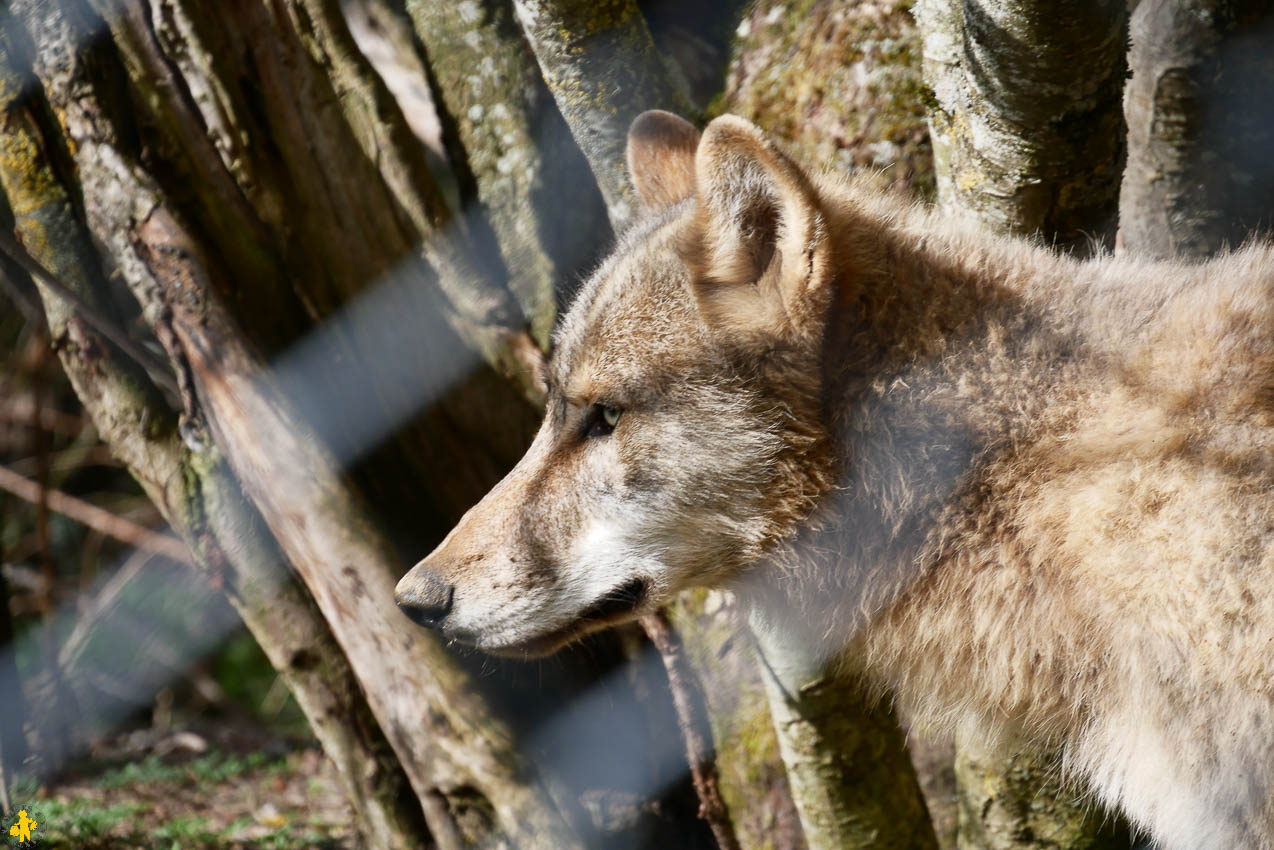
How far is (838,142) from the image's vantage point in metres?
3.07

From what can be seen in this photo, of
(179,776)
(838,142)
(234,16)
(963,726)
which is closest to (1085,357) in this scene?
(963,726)

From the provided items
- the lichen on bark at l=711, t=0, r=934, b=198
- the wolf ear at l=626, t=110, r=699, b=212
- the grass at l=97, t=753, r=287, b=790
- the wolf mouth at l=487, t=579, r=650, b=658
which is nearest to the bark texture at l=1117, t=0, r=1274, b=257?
the lichen on bark at l=711, t=0, r=934, b=198

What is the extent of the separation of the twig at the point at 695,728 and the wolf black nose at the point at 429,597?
3.59 feet

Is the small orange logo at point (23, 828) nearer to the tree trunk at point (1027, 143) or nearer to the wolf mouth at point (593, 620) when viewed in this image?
the wolf mouth at point (593, 620)

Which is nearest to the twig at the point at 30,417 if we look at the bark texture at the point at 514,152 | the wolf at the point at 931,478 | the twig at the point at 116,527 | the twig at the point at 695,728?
the twig at the point at 116,527

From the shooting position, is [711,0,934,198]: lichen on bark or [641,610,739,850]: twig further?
[641,610,739,850]: twig

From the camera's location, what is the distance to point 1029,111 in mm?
2271

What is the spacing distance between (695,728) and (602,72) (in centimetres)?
190

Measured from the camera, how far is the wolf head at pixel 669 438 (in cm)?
210

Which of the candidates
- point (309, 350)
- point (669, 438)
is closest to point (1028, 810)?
point (669, 438)

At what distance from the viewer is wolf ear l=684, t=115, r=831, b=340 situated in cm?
201

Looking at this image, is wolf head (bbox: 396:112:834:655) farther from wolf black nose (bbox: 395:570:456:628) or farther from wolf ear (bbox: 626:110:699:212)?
wolf ear (bbox: 626:110:699:212)

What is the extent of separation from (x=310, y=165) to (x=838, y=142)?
1.55 metres

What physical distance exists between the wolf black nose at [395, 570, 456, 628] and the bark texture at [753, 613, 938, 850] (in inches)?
32.6
